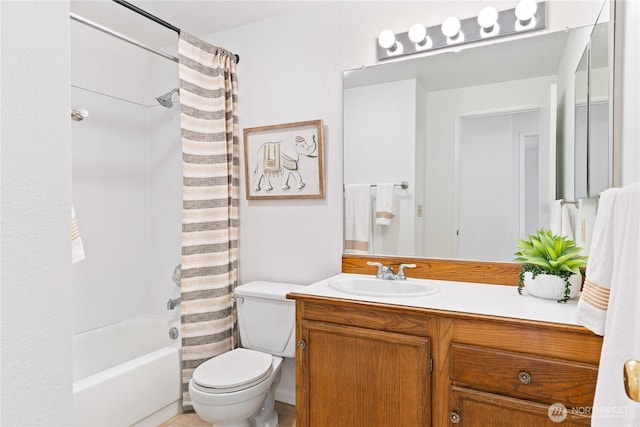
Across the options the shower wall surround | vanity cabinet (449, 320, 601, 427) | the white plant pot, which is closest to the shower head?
the shower wall surround

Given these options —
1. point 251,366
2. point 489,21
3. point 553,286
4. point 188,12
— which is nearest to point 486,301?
point 553,286

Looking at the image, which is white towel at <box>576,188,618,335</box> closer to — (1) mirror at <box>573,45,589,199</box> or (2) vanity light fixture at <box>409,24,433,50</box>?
(1) mirror at <box>573,45,589,199</box>

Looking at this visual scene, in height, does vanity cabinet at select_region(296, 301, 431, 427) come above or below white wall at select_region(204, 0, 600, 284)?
below

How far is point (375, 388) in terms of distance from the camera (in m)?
1.49

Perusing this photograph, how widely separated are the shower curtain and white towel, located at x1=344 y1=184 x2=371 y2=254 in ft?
2.48

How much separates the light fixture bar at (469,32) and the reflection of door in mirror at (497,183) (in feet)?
1.28

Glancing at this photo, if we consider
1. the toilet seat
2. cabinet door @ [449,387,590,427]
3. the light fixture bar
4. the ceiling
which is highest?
the ceiling

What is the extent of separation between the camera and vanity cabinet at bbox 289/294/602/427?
3.96 ft

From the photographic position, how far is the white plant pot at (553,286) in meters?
1.47

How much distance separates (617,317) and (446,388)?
77 cm

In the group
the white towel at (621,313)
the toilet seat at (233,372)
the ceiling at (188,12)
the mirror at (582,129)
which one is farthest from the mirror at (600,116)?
the toilet seat at (233,372)

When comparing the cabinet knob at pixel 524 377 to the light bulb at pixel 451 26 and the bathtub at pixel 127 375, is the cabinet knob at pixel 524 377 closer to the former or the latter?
the light bulb at pixel 451 26

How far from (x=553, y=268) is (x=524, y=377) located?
0.48 metres

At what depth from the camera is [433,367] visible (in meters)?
1.40
